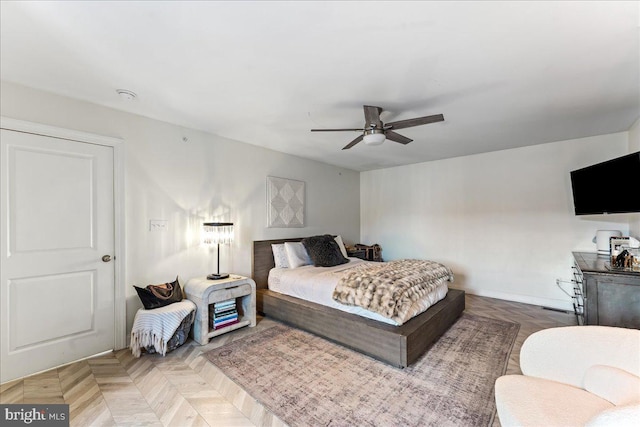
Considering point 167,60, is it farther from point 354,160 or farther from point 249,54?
point 354,160

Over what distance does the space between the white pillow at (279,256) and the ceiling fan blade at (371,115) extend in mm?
2348

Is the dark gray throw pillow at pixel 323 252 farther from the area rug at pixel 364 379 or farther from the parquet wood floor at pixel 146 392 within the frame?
the parquet wood floor at pixel 146 392

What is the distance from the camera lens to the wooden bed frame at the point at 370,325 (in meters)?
2.46

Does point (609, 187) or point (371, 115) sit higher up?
point (371, 115)

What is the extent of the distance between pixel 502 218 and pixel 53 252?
19.0 ft

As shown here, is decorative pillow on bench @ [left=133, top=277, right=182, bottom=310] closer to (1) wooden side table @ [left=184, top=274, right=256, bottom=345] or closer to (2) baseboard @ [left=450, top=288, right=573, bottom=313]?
(1) wooden side table @ [left=184, top=274, right=256, bottom=345]

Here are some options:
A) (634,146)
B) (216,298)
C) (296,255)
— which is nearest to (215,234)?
(216,298)

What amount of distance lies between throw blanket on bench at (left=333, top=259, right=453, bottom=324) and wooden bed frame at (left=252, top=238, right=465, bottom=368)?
15cm

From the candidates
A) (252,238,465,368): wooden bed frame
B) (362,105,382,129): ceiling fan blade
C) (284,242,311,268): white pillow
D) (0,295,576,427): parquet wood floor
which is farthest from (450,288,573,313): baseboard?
(362,105,382,129): ceiling fan blade

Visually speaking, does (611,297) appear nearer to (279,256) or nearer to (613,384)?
(613,384)

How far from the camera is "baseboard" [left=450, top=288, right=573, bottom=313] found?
3951 millimetres

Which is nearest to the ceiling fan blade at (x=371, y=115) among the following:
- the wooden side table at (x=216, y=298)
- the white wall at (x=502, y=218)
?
the wooden side table at (x=216, y=298)

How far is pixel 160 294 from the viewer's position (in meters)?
2.83

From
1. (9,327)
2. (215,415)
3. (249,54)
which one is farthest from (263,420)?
(249,54)
